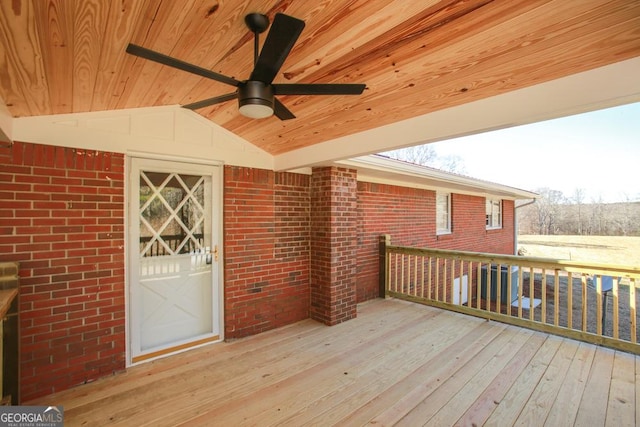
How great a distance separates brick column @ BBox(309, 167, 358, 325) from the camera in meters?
4.13

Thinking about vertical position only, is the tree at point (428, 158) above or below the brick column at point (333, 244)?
above

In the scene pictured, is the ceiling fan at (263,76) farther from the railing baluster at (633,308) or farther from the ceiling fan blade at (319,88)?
the railing baluster at (633,308)

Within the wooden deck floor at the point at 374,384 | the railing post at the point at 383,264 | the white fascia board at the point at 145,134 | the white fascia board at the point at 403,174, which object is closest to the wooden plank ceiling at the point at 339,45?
the white fascia board at the point at 145,134

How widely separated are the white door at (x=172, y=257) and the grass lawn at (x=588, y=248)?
1629 cm

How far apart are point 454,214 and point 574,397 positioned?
233 inches

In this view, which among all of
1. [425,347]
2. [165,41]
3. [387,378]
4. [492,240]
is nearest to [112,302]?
[165,41]

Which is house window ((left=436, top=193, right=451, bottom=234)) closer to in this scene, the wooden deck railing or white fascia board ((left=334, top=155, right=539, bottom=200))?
white fascia board ((left=334, top=155, right=539, bottom=200))

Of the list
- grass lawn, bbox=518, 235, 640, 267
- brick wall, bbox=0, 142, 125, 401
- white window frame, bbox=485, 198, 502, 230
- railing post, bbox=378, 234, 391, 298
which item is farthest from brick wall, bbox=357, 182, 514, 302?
grass lawn, bbox=518, 235, 640, 267

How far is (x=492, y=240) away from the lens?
998cm

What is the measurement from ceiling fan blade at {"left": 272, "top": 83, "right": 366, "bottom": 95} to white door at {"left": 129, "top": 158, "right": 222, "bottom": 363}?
2180mm

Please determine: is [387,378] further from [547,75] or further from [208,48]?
[208,48]

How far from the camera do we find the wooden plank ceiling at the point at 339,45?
1.32m

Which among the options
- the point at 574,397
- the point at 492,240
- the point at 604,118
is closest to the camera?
the point at 574,397

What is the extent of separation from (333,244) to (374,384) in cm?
188
